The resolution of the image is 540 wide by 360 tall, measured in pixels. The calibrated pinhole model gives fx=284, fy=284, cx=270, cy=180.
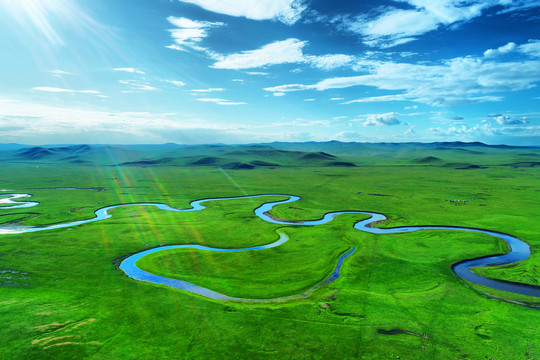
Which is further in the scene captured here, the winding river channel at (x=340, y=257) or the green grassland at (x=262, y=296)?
the winding river channel at (x=340, y=257)

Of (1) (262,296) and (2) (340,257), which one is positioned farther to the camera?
(2) (340,257)

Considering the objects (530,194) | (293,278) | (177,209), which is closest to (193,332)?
(293,278)

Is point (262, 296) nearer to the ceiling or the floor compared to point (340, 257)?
nearer to the floor

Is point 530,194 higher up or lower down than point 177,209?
higher up

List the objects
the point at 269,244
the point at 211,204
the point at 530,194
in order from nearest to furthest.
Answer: the point at 269,244 → the point at 211,204 → the point at 530,194

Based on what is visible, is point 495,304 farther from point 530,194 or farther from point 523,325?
point 530,194

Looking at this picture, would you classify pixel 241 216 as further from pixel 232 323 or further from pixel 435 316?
pixel 435 316

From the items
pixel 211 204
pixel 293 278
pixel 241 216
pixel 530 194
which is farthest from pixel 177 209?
pixel 530 194

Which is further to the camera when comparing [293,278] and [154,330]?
[293,278]

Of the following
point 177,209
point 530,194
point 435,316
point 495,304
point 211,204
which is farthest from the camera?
point 530,194

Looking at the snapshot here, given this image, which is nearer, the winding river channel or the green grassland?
the green grassland
